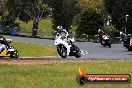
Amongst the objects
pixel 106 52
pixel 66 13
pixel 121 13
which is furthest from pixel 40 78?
pixel 66 13

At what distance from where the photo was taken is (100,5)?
308 feet

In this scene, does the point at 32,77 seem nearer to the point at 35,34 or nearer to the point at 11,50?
the point at 11,50

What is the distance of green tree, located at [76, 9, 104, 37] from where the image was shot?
6542cm

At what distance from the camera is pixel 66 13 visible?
75.3 meters

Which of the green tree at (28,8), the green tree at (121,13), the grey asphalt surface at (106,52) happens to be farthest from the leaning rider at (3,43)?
the green tree at (121,13)

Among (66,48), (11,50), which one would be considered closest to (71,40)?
(66,48)

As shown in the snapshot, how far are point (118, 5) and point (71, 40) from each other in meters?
51.5

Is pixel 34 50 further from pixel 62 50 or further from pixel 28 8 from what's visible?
pixel 28 8

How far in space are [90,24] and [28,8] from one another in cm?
1143

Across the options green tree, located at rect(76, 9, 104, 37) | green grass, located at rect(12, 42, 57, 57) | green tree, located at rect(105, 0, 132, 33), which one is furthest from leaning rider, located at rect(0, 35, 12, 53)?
green tree, located at rect(105, 0, 132, 33)

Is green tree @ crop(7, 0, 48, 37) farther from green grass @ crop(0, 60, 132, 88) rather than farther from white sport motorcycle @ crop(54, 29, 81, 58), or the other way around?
green grass @ crop(0, 60, 132, 88)

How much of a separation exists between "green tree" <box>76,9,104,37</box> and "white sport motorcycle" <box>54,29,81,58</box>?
41.0 metres

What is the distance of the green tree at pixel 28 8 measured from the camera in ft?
228

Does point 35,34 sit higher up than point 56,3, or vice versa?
point 56,3
